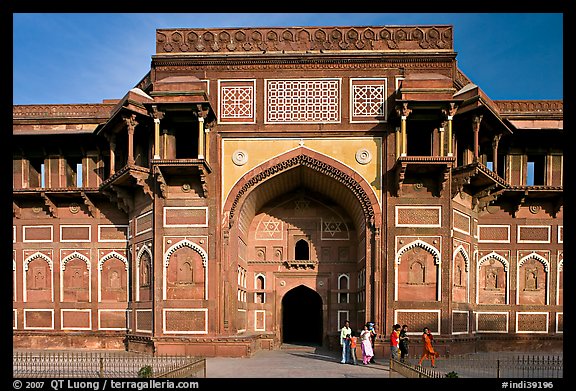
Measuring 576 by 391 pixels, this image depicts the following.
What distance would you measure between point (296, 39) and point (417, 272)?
7.62 metres

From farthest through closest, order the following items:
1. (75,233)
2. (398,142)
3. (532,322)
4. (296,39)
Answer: (75,233)
(532,322)
(296,39)
(398,142)

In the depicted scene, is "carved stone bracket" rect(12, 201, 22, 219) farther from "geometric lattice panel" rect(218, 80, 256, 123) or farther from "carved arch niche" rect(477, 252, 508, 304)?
"carved arch niche" rect(477, 252, 508, 304)

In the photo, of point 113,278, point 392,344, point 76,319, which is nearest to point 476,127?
point 392,344

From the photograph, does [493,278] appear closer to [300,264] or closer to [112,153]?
[300,264]

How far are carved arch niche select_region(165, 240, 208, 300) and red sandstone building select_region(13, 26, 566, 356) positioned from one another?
0.04m

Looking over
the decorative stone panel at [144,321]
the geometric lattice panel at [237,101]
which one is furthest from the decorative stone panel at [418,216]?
the decorative stone panel at [144,321]

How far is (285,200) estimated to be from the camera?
18.7 m

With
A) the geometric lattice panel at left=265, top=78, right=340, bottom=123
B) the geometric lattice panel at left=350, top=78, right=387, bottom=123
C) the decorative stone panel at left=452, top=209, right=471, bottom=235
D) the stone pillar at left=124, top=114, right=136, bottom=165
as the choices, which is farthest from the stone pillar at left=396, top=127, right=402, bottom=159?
the stone pillar at left=124, top=114, right=136, bottom=165

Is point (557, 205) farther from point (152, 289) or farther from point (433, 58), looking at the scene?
point (152, 289)

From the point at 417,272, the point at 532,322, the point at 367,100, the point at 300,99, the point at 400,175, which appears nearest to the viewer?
the point at 400,175

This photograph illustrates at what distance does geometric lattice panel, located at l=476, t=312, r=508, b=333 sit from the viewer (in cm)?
1773

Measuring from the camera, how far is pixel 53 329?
59.3 ft
